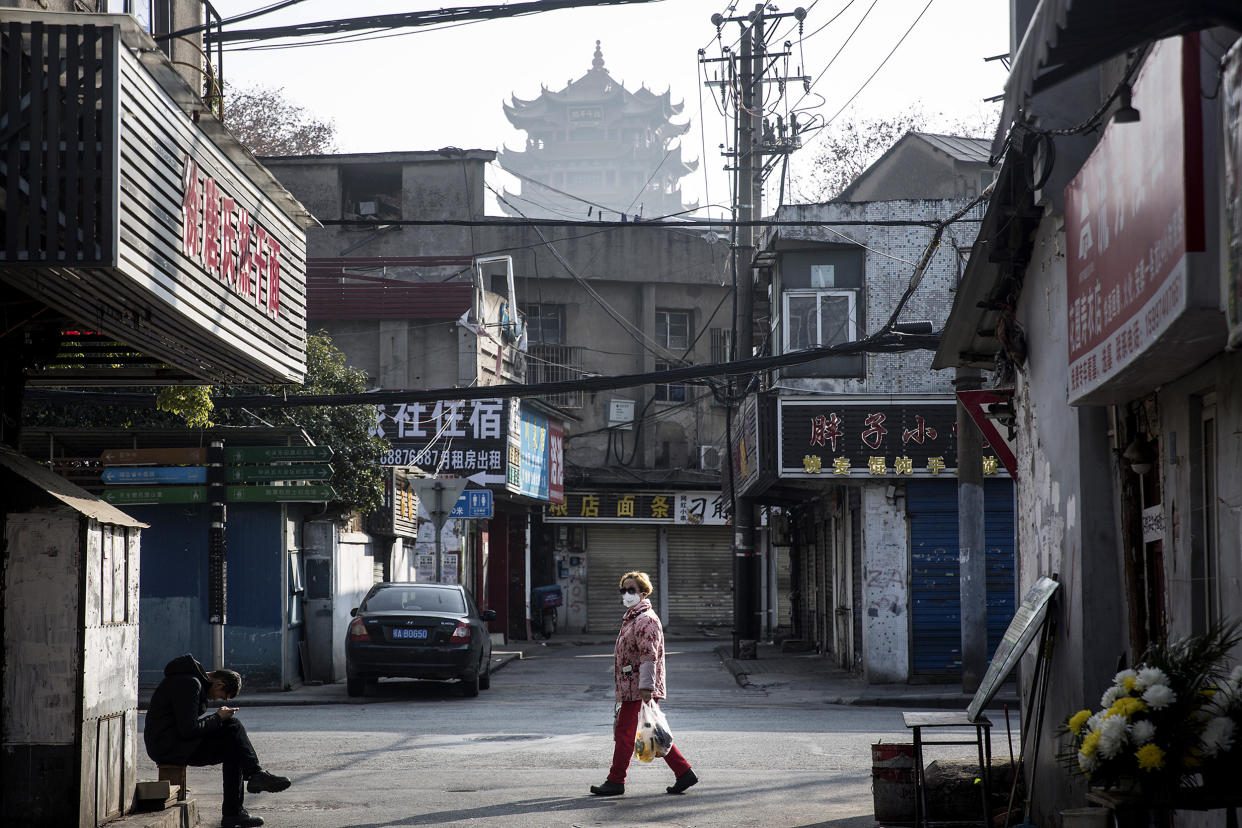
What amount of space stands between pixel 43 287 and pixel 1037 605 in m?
5.90

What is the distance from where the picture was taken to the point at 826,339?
74.9 feet

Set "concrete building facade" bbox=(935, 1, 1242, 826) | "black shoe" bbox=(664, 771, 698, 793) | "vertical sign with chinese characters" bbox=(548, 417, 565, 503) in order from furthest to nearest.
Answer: "vertical sign with chinese characters" bbox=(548, 417, 565, 503), "black shoe" bbox=(664, 771, 698, 793), "concrete building facade" bbox=(935, 1, 1242, 826)

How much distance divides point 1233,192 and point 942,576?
714 inches

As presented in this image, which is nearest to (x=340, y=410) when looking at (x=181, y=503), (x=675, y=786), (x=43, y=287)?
(x=181, y=503)

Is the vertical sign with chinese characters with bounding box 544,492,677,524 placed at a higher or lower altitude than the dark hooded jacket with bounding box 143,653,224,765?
higher

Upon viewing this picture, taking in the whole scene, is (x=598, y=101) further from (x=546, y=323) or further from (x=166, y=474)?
(x=166, y=474)

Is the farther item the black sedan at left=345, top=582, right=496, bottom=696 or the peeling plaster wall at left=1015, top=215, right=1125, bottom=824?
the black sedan at left=345, top=582, right=496, bottom=696

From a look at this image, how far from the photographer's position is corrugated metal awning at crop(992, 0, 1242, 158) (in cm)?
425

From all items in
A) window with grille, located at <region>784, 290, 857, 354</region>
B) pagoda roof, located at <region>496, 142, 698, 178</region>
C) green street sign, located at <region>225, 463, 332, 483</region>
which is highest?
pagoda roof, located at <region>496, 142, 698, 178</region>

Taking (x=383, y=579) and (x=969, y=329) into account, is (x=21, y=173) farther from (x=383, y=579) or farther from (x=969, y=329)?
(x=383, y=579)

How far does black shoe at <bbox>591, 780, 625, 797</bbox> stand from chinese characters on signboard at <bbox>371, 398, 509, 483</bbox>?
20318mm

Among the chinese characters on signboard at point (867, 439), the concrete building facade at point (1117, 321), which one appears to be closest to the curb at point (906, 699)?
the chinese characters on signboard at point (867, 439)

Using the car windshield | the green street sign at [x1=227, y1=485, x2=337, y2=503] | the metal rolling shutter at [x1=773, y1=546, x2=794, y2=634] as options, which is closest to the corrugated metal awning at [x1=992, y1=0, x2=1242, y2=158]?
the car windshield

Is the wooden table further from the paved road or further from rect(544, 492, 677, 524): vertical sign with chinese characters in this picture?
rect(544, 492, 677, 524): vertical sign with chinese characters
